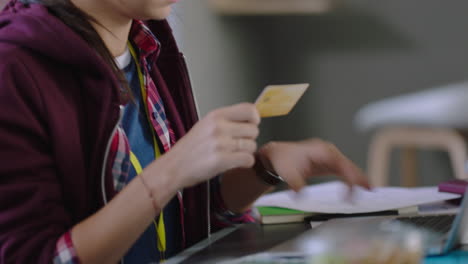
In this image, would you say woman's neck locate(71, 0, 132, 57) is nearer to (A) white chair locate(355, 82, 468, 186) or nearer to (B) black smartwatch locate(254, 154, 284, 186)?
(B) black smartwatch locate(254, 154, 284, 186)

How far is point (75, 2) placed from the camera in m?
1.10

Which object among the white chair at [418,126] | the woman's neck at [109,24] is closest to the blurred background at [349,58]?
the white chair at [418,126]

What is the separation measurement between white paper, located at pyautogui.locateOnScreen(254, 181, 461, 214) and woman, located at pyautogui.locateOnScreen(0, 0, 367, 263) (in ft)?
0.19

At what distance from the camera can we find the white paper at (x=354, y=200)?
1.14 m

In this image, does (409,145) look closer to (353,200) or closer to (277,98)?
(353,200)

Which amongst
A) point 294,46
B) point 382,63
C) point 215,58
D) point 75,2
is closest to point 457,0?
point 382,63

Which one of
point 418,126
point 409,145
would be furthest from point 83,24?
point 409,145

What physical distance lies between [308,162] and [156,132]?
0.25 meters

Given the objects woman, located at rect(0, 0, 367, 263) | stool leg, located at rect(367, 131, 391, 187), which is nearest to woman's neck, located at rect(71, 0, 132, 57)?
woman, located at rect(0, 0, 367, 263)

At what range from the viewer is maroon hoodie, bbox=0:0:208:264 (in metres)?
0.87

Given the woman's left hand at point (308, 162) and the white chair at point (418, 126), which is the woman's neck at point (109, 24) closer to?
the woman's left hand at point (308, 162)

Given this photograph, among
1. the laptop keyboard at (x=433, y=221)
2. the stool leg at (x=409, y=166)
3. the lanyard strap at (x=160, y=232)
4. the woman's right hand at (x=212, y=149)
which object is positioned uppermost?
the woman's right hand at (x=212, y=149)

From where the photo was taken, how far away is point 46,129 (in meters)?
0.94

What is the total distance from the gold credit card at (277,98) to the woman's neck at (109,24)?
12.8 inches
